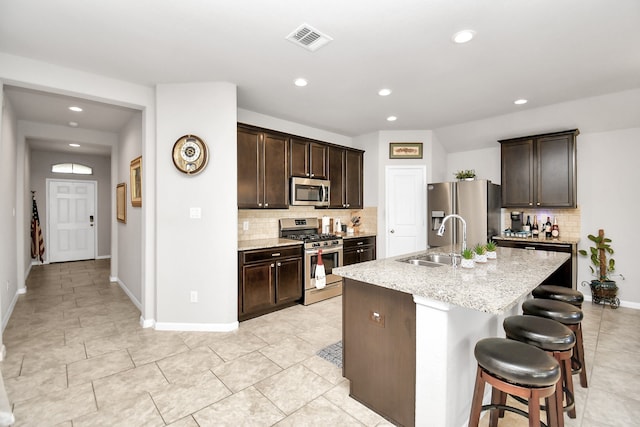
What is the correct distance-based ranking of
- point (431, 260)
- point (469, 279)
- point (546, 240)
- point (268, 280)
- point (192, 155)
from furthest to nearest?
1. point (546, 240)
2. point (268, 280)
3. point (192, 155)
4. point (431, 260)
5. point (469, 279)

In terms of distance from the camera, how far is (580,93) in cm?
363

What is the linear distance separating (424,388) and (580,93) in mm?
3991

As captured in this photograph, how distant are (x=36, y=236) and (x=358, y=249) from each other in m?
7.11

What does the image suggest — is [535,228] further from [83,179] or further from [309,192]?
[83,179]

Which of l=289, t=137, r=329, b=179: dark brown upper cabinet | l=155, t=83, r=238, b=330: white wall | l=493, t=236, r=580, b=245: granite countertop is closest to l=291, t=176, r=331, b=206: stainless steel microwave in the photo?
l=289, t=137, r=329, b=179: dark brown upper cabinet

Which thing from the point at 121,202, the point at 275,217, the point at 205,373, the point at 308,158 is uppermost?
the point at 308,158

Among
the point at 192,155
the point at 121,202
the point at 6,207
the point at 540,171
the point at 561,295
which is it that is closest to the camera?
the point at 561,295

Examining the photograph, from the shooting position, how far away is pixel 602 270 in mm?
4156

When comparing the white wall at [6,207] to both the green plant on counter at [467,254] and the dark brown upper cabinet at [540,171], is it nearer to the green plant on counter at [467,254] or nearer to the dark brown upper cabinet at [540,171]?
the green plant on counter at [467,254]

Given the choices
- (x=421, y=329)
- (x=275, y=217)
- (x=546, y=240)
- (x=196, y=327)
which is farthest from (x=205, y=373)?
(x=546, y=240)

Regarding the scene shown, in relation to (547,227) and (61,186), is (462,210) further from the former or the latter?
(61,186)

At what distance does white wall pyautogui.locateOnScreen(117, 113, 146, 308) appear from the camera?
398cm

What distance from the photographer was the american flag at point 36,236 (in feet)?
22.0

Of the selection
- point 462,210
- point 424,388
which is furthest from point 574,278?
point 424,388
